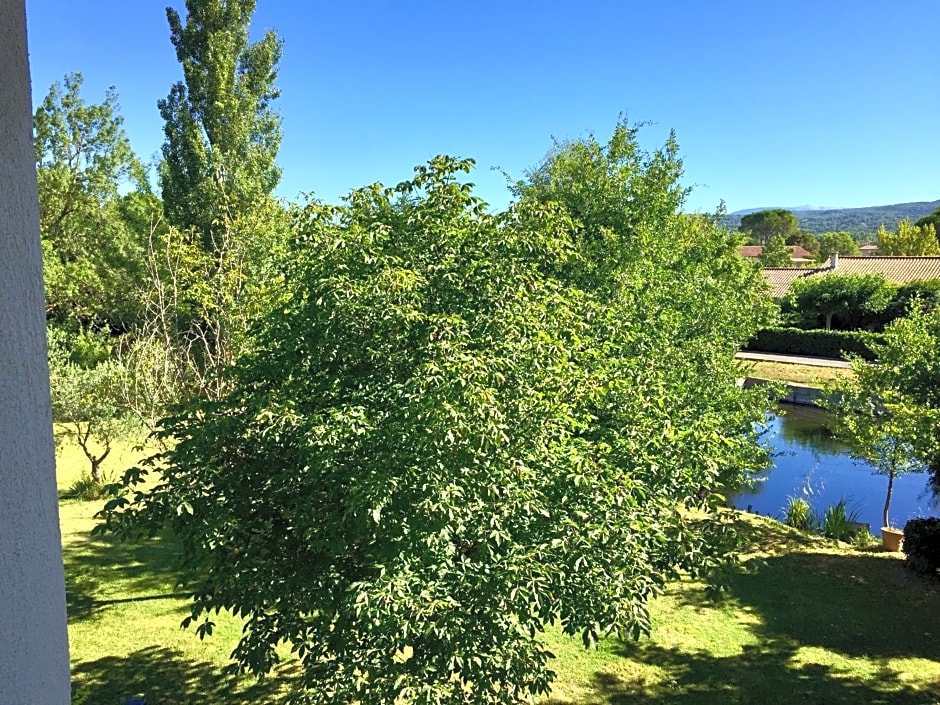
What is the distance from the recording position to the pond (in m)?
16.1

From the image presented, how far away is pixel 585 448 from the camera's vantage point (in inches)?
201

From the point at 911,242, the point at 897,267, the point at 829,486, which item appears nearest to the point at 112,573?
the point at 829,486

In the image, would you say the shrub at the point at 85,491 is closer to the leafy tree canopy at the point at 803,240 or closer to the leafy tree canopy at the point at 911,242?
the leafy tree canopy at the point at 911,242

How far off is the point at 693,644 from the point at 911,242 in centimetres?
5895

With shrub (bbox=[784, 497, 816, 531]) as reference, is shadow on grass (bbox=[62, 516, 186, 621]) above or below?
above

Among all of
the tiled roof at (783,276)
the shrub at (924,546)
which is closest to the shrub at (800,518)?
the shrub at (924,546)

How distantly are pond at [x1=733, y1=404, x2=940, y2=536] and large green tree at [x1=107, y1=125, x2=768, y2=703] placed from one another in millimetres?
10031

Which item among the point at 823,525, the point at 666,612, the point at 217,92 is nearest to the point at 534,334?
the point at 666,612

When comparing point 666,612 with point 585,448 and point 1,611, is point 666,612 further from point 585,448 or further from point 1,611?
point 1,611

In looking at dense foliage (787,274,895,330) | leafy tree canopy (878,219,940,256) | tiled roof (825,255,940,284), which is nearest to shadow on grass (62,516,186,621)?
dense foliage (787,274,895,330)

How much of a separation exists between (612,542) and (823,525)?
11.7 metres

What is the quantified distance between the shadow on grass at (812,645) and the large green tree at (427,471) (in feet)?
9.34

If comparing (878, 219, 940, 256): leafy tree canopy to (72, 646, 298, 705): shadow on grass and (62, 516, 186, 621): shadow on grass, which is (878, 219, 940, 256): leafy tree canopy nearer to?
(62, 516, 186, 621): shadow on grass

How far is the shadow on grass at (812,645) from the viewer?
752cm
